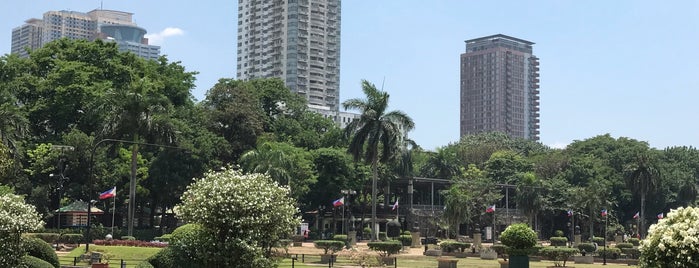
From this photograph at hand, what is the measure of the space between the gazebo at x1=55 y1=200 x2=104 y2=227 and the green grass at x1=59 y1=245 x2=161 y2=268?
14.8 metres

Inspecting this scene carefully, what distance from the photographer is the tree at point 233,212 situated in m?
25.4

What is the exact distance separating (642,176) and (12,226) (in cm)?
8326

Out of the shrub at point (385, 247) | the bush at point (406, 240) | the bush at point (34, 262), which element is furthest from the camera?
the bush at point (406, 240)

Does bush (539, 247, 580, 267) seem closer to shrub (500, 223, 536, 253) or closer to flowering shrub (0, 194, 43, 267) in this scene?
shrub (500, 223, 536, 253)

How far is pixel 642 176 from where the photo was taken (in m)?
96.8

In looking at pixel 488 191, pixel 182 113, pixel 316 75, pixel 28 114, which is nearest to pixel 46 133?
pixel 28 114

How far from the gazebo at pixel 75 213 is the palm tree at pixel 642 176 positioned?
59.7m

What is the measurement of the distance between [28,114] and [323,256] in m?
31.8

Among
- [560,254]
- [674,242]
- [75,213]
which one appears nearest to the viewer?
[674,242]

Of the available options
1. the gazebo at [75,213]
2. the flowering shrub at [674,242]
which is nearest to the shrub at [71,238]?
the gazebo at [75,213]

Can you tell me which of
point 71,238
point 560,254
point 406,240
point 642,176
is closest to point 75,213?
point 71,238

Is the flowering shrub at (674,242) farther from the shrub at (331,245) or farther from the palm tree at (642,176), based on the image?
the palm tree at (642,176)

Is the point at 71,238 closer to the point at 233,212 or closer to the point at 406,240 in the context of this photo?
the point at 406,240

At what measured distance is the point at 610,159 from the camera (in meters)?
114
